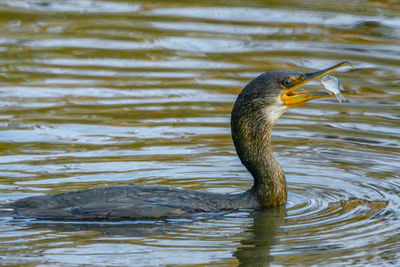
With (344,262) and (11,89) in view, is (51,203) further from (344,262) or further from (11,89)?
(11,89)

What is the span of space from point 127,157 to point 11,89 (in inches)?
120

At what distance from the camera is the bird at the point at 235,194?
753 cm

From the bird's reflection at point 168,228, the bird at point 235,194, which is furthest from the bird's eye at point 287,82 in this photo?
the bird's reflection at point 168,228

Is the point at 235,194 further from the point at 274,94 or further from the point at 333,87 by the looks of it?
the point at 333,87

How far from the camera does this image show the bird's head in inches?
313

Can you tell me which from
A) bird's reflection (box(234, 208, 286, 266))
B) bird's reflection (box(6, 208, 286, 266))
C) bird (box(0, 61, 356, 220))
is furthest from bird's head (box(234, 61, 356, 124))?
bird's reflection (box(6, 208, 286, 266))

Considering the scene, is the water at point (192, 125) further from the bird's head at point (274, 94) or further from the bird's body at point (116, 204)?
the bird's head at point (274, 94)

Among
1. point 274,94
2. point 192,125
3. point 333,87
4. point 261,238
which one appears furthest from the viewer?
point 192,125

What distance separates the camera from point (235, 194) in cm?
802

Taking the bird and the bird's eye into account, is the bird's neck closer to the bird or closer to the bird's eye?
the bird

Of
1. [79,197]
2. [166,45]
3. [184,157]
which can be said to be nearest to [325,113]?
[184,157]

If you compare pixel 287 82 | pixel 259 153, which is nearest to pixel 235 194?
pixel 259 153

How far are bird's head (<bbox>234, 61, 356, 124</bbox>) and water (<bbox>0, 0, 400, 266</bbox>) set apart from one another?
87 centimetres

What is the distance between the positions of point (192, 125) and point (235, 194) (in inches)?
102
